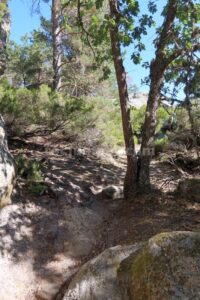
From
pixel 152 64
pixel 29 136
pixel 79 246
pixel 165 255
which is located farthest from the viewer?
pixel 29 136

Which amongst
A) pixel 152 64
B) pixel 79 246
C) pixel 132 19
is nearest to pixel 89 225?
pixel 79 246

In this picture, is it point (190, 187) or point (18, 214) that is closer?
point (18, 214)

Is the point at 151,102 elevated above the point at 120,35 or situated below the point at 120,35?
below

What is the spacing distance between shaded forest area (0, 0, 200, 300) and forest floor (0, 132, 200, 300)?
0.6 inches

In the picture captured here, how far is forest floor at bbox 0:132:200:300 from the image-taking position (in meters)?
4.52

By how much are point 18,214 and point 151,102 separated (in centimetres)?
301

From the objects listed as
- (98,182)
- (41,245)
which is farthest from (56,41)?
(41,245)

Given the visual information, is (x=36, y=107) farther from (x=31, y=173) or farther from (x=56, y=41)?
(x=56, y=41)

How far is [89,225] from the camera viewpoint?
5543mm

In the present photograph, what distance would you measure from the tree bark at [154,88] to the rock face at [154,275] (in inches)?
104

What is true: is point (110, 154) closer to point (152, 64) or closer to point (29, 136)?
point (29, 136)

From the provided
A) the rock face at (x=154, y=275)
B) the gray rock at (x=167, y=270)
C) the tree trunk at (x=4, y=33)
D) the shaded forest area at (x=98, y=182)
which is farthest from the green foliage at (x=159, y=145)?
the gray rock at (x=167, y=270)

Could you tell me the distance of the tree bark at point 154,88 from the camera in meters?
5.74

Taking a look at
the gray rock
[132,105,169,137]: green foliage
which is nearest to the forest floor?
the gray rock
